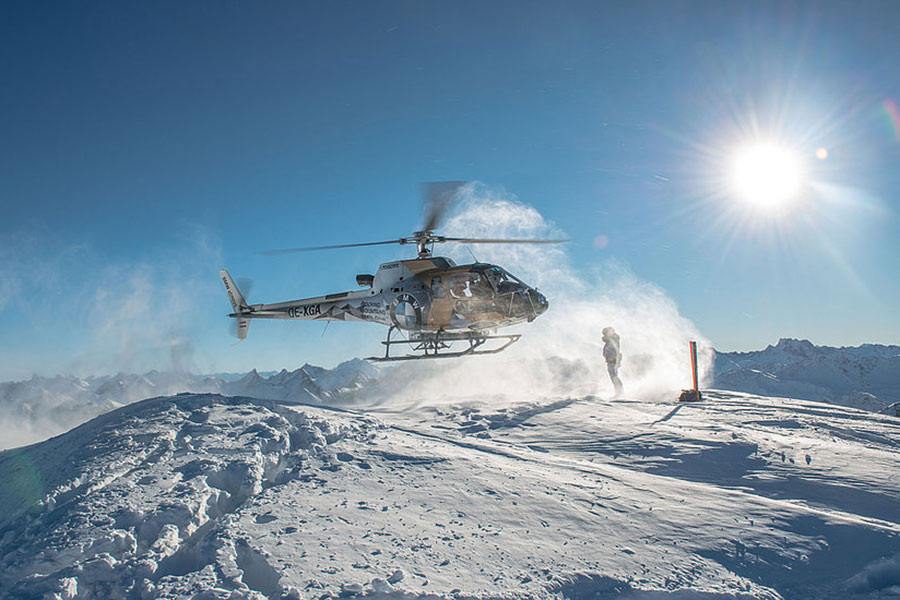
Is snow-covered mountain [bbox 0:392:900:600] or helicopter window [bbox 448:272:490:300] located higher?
helicopter window [bbox 448:272:490:300]

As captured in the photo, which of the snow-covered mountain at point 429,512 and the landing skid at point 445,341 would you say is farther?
the landing skid at point 445,341

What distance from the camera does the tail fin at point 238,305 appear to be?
63.2ft

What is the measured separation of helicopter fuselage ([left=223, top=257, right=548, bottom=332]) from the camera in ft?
47.7

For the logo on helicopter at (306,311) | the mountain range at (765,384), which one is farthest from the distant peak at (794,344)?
the logo on helicopter at (306,311)

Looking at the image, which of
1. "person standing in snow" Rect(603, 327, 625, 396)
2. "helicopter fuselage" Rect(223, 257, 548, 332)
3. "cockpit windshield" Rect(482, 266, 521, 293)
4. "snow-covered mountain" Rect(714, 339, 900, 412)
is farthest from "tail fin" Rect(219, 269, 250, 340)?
"snow-covered mountain" Rect(714, 339, 900, 412)

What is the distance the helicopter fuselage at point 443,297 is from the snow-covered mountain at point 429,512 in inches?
170

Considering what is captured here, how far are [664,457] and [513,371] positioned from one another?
A: 815 inches

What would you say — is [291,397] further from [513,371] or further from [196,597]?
[196,597]

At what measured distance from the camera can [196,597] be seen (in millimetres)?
4984

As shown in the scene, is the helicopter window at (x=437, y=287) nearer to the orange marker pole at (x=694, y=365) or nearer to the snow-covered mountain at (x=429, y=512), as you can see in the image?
the snow-covered mountain at (x=429, y=512)

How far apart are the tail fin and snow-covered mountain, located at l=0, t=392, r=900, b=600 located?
7.96 meters

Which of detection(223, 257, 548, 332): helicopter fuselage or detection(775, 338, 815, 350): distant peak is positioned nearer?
detection(223, 257, 548, 332): helicopter fuselage

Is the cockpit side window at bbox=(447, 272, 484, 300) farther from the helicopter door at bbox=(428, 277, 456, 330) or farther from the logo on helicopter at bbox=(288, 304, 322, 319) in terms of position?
the logo on helicopter at bbox=(288, 304, 322, 319)

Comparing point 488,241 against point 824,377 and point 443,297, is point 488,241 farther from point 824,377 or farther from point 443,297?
point 824,377
